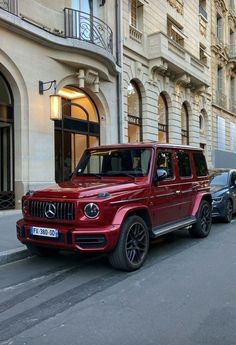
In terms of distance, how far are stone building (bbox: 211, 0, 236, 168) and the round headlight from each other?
23.7 meters

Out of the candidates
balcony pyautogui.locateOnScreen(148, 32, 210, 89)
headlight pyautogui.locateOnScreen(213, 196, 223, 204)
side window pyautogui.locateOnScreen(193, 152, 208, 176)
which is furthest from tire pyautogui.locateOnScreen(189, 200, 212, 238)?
balcony pyautogui.locateOnScreen(148, 32, 210, 89)

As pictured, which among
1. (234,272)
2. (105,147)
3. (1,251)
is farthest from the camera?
(105,147)

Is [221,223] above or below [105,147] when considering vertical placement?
below

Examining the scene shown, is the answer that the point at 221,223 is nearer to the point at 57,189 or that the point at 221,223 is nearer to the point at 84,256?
the point at 84,256

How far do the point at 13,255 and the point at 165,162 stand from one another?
126 inches

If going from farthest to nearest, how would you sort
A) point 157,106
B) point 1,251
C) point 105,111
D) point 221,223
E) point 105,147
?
point 157,106 → point 105,111 → point 221,223 → point 105,147 → point 1,251

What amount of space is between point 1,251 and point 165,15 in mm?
18152

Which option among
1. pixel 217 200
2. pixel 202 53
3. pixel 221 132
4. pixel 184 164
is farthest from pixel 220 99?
pixel 184 164

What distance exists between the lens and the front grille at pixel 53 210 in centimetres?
607

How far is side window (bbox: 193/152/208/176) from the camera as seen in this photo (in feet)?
30.1

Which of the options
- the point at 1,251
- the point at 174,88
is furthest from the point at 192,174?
the point at 174,88

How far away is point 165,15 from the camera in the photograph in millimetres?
21797

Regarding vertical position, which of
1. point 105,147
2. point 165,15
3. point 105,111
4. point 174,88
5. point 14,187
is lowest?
point 14,187

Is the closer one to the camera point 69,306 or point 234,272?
point 69,306
